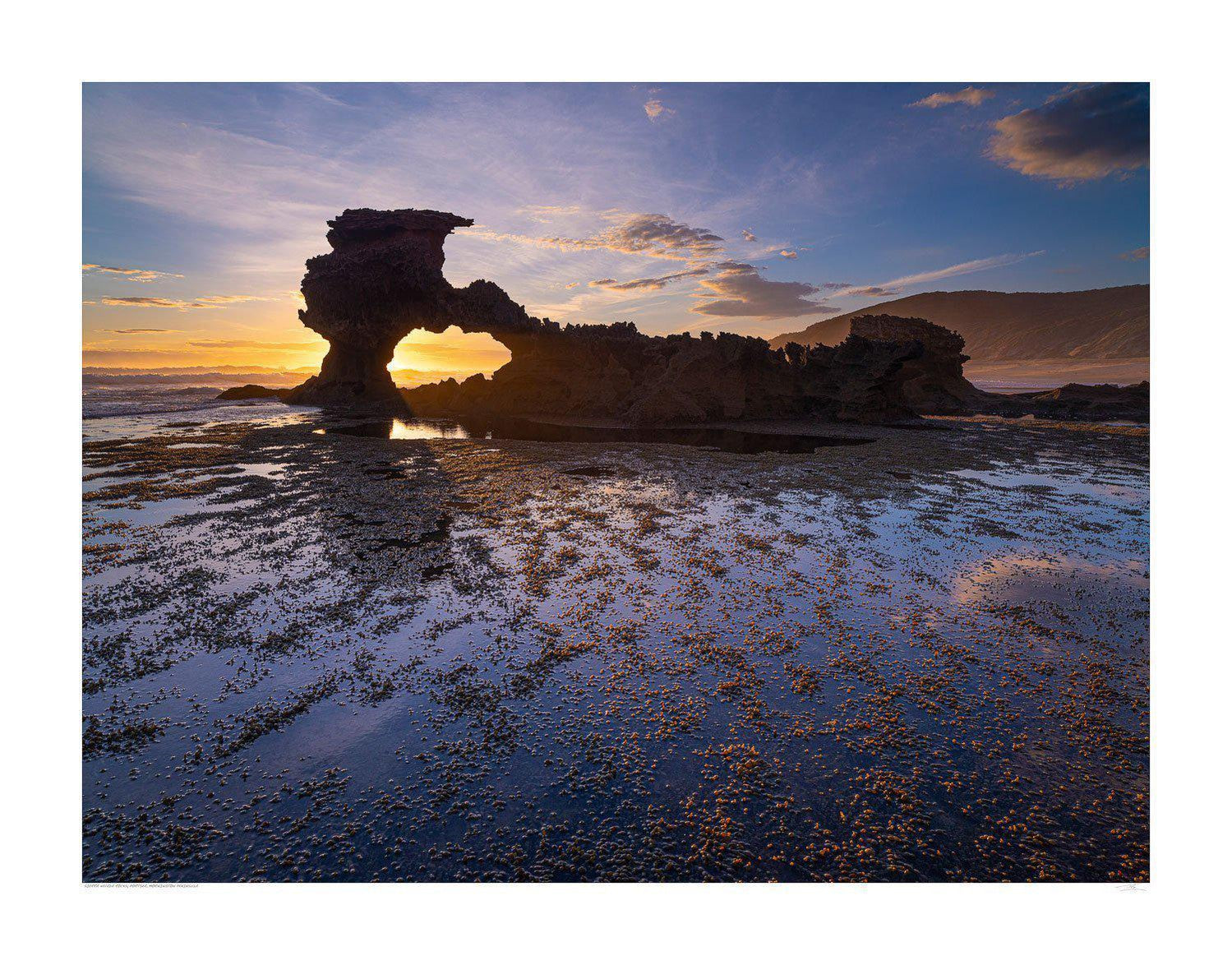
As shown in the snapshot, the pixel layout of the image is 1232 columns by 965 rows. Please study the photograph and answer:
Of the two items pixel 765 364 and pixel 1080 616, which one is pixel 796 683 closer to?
pixel 1080 616

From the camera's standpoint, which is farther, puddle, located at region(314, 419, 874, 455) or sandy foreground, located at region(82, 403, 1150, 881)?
puddle, located at region(314, 419, 874, 455)

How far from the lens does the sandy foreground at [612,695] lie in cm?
268

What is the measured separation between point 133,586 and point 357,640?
10.3ft

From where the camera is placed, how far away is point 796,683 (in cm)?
406

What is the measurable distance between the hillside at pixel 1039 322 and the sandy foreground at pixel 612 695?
91543 millimetres

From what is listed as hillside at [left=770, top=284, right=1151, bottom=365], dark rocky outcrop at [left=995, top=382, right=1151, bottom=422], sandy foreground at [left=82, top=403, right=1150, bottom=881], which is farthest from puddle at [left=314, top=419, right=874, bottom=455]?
hillside at [left=770, top=284, right=1151, bottom=365]

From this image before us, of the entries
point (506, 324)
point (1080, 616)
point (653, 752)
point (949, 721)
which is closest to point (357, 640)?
point (653, 752)

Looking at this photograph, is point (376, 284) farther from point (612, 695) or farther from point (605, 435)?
point (612, 695)

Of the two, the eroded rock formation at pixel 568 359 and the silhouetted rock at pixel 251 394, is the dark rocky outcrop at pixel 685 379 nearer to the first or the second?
the eroded rock formation at pixel 568 359

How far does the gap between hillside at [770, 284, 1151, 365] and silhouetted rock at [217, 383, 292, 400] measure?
7904 cm

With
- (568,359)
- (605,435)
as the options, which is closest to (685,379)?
(605,435)

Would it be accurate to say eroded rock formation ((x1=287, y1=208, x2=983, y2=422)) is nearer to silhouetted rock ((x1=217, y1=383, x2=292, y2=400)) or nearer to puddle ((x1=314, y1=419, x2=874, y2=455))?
puddle ((x1=314, y1=419, x2=874, y2=455))

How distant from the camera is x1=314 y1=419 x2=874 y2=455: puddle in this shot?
1784 centimetres

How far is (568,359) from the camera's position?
98.2ft
